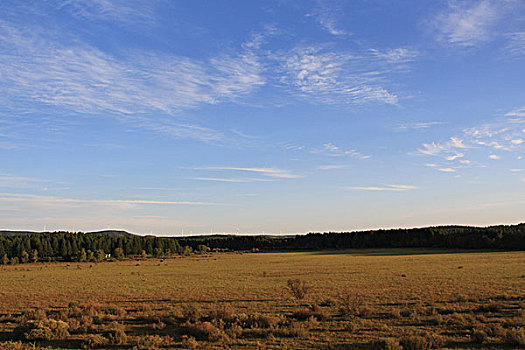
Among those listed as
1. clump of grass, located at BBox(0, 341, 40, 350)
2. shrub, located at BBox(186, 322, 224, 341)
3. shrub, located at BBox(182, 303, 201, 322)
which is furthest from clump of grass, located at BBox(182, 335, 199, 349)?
clump of grass, located at BBox(0, 341, 40, 350)

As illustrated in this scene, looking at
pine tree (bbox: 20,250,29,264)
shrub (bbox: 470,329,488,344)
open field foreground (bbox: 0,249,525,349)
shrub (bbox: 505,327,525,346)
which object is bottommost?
pine tree (bbox: 20,250,29,264)

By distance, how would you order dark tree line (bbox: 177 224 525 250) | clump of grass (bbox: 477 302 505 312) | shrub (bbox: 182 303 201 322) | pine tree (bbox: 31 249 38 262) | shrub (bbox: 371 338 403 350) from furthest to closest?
pine tree (bbox: 31 249 38 262) → dark tree line (bbox: 177 224 525 250) → clump of grass (bbox: 477 302 505 312) → shrub (bbox: 182 303 201 322) → shrub (bbox: 371 338 403 350)

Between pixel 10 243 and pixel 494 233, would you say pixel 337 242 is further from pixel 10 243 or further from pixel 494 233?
pixel 10 243

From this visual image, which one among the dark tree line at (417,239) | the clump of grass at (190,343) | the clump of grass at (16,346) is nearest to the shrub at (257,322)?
the clump of grass at (190,343)

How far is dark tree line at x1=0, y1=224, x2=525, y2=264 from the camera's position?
122m

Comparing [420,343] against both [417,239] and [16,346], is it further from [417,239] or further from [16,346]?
[417,239]

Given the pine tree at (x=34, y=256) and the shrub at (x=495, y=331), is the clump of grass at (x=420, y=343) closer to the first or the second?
the shrub at (x=495, y=331)

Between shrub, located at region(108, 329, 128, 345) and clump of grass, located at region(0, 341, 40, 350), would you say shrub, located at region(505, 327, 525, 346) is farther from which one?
clump of grass, located at region(0, 341, 40, 350)

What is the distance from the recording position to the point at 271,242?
652 feet

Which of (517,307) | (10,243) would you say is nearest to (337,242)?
(10,243)

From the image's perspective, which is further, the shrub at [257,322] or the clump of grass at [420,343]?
the shrub at [257,322]

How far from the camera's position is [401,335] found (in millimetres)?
15445

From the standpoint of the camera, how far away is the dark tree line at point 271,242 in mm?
122062

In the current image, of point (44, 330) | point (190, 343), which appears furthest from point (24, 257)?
point (190, 343)
